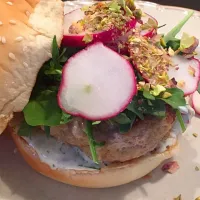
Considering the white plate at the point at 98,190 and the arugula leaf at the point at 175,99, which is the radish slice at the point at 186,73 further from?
the white plate at the point at 98,190

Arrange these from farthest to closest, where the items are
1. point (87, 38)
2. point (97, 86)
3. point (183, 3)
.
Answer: point (183, 3) < point (87, 38) < point (97, 86)

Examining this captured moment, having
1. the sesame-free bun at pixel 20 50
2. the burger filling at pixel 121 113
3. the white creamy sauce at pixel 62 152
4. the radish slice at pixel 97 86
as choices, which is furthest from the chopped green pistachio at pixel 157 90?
the sesame-free bun at pixel 20 50

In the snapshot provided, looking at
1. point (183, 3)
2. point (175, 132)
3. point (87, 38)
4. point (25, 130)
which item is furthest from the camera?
point (183, 3)

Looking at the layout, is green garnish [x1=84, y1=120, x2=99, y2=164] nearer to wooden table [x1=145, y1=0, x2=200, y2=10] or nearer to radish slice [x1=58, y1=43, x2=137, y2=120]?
radish slice [x1=58, y1=43, x2=137, y2=120]

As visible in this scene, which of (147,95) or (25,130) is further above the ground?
(147,95)

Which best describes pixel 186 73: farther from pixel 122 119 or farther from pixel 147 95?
pixel 122 119

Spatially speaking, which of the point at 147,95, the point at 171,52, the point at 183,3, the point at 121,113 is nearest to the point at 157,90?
the point at 147,95

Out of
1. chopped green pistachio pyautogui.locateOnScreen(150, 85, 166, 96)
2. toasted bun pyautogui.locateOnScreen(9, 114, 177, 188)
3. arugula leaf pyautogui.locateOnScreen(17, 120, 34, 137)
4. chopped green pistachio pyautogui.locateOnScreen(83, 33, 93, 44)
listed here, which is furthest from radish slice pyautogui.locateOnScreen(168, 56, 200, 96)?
arugula leaf pyautogui.locateOnScreen(17, 120, 34, 137)
